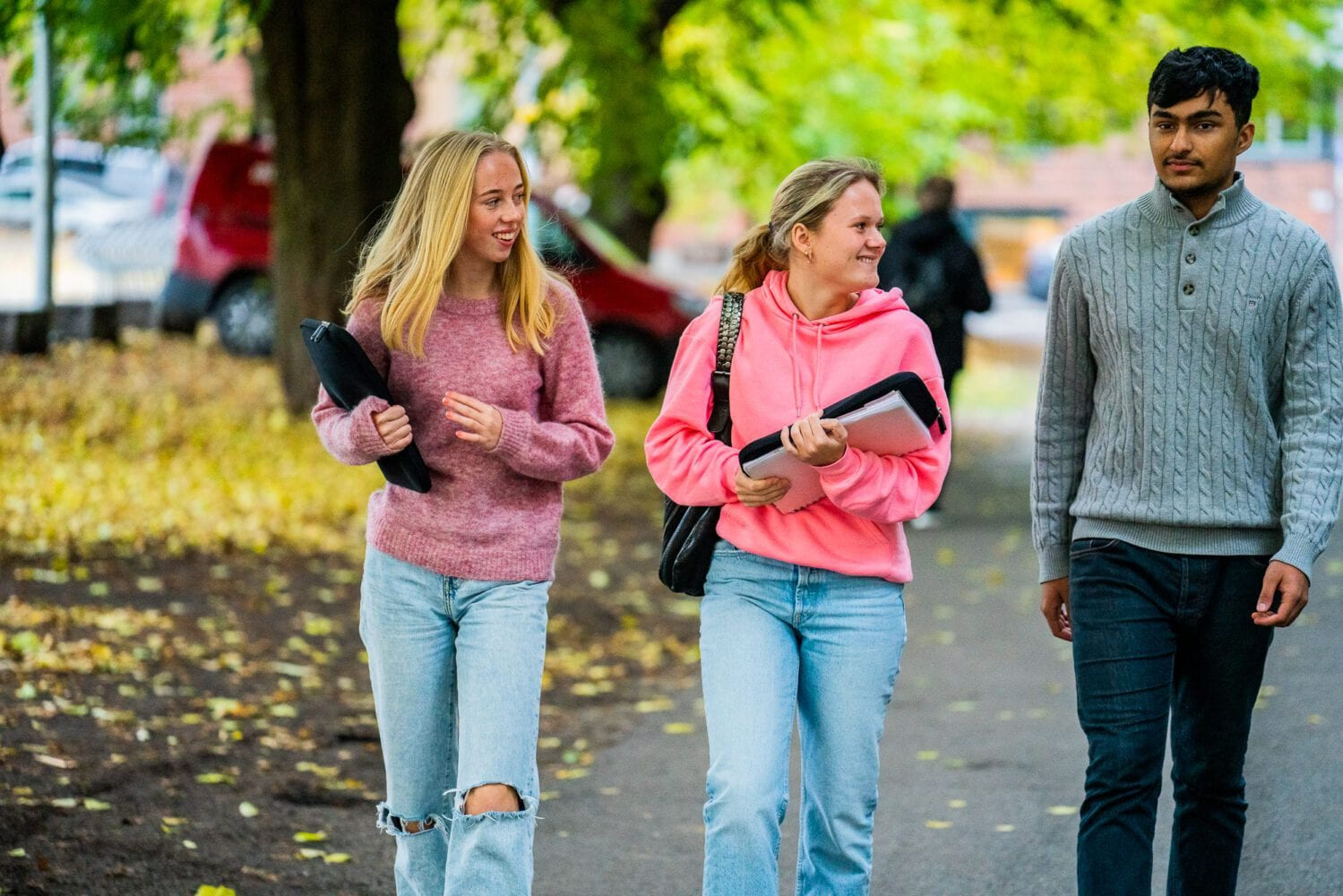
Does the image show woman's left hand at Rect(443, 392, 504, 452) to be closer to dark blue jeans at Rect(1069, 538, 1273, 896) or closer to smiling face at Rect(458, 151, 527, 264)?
smiling face at Rect(458, 151, 527, 264)

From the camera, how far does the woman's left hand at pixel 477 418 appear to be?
151 inches

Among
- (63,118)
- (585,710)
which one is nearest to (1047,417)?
(585,710)

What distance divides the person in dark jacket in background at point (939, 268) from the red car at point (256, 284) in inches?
277

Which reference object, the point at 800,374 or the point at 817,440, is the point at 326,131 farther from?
the point at 817,440

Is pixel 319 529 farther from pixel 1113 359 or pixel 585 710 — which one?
pixel 1113 359

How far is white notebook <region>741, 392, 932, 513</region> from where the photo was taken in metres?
3.58

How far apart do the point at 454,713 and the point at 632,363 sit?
47.8ft

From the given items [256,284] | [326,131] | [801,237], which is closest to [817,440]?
[801,237]

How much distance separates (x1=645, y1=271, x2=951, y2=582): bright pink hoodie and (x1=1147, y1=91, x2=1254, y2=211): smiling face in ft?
1.98

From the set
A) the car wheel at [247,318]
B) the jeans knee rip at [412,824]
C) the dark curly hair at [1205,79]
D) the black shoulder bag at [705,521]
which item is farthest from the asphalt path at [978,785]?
the car wheel at [247,318]

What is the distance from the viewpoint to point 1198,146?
3.73 m

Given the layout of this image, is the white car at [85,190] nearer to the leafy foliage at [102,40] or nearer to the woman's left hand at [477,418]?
the leafy foliage at [102,40]

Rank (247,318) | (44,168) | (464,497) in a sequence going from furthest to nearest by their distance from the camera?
(247,318), (44,168), (464,497)

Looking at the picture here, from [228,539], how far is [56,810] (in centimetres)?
502
